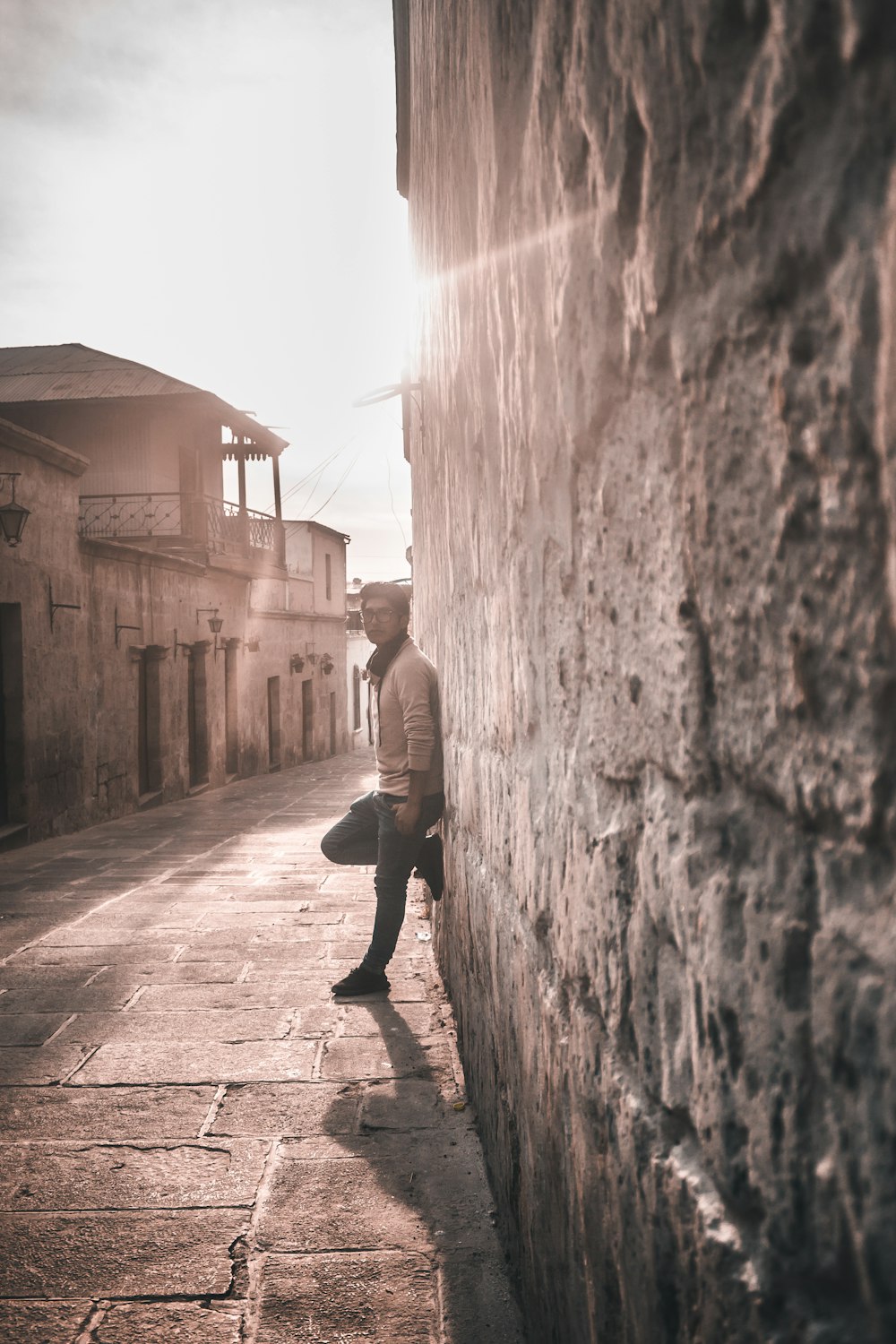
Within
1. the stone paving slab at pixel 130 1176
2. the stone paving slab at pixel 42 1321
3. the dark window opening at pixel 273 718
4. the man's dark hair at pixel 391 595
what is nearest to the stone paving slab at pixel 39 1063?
the stone paving slab at pixel 130 1176

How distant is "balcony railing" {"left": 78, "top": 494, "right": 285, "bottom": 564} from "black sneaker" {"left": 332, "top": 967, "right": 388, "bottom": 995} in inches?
624

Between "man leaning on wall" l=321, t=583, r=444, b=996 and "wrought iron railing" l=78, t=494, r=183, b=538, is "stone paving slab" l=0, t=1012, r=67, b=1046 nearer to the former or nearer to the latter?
"man leaning on wall" l=321, t=583, r=444, b=996

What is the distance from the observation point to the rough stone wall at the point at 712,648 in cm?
63

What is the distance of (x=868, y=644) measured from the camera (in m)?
0.62

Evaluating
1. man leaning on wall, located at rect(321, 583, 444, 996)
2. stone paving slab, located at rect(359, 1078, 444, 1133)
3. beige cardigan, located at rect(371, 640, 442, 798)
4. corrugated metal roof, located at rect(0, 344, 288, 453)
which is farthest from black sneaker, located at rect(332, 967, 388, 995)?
corrugated metal roof, located at rect(0, 344, 288, 453)

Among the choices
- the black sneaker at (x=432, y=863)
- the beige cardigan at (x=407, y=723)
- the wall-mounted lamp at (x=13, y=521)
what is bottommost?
the black sneaker at (x=432, y=863)

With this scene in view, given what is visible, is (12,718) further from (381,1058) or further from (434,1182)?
(434,1182)

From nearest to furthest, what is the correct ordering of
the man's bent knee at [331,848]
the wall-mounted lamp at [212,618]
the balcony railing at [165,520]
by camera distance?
the man's bent knee at [331,848]
the wall-mounted lamp at [212,618]
the balcony railing at [165,520]

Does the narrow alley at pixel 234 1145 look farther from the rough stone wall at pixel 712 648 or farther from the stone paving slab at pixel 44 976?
the rough stone wall at pixel 712 648

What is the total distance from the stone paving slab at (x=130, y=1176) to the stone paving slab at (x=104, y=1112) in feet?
0.26

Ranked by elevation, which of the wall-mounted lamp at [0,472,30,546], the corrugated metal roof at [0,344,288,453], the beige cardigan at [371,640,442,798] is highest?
the corrugated metal roof at [0,344,288,453]

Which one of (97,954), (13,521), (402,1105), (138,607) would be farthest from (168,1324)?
(138,607)

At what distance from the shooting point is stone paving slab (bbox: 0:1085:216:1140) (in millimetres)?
2902

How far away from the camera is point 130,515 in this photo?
65.7ft
